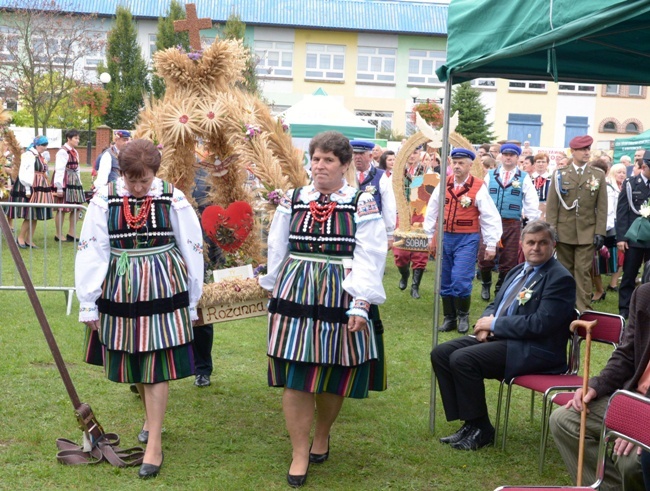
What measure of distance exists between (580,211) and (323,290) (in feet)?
19.8

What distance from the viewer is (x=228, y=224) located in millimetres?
6090

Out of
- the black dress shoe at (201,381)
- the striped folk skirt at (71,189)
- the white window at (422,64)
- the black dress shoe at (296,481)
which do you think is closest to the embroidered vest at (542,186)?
the black dress shoe at (201,381)

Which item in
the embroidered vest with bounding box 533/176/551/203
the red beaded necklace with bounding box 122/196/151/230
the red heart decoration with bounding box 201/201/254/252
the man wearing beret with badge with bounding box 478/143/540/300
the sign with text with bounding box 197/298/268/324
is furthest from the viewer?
the embroidered vest with bounding box 533/176/551/203

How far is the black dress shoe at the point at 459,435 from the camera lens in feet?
17.7

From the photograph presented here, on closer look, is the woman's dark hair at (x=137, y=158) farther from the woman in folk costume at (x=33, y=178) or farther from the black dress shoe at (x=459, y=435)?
the woman in folk costume at (x=33, y=178)

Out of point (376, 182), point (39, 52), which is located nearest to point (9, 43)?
point (39, 52)

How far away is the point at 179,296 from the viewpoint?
484 cm

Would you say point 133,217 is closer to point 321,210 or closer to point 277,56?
point 321,210

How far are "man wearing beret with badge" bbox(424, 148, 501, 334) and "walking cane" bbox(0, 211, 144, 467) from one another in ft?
15.3

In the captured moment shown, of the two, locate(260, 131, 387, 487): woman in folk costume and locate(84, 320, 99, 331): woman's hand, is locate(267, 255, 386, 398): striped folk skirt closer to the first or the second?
locate(260, 131, 387, 487): woman in folk costume

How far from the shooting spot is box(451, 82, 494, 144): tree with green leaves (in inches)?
1412

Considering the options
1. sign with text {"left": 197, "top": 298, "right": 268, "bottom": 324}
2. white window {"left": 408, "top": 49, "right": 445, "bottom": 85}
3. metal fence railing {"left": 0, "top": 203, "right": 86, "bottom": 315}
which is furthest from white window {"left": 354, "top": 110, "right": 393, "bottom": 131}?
sign with text {"left": 197, "top": 298, "right": 268, "bottom": 324}

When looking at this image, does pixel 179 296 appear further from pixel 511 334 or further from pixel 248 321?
pixel 248 321

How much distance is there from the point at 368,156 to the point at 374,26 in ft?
123
